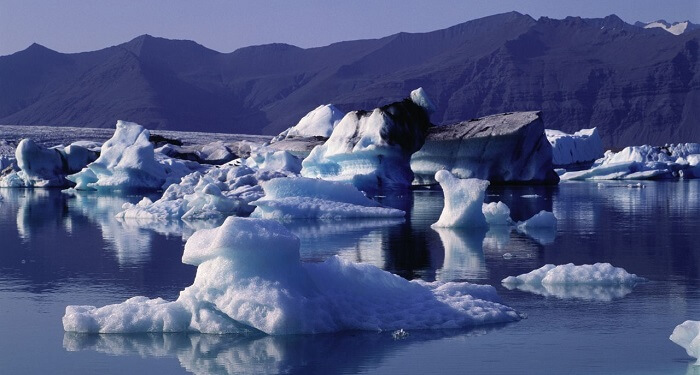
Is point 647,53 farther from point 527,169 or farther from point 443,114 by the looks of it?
point 527,169

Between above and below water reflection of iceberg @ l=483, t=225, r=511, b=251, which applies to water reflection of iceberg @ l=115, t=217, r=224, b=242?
above

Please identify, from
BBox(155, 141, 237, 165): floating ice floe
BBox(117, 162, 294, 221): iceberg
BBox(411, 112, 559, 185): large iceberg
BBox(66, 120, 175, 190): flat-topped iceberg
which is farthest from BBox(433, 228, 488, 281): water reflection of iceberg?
BBox(155, 141, 237, 165): floating ice floe

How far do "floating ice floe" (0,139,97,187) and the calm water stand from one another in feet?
55.6

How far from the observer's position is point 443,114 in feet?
529

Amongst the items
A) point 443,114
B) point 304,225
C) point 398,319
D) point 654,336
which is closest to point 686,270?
point 654,336

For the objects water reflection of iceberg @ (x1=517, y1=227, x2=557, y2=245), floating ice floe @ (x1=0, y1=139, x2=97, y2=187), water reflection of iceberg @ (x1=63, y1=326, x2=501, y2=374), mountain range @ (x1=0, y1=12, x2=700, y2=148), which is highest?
mountain range @ (x1=0, y1=12, x2=700, y2=148)

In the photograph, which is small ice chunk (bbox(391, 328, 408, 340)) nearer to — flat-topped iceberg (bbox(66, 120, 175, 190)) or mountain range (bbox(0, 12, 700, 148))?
flat-topped iceberg (bbox(66, 120, 175, 190))

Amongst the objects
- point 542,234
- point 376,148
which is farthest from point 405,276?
point 376,148

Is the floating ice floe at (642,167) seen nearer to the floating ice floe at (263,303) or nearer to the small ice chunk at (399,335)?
the floating ice floe at (263,303)

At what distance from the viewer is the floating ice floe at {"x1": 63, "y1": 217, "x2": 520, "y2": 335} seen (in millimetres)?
7090

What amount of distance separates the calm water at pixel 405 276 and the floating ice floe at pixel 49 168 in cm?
1695

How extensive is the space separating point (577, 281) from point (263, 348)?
379 centimetres

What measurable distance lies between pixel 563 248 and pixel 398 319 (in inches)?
240

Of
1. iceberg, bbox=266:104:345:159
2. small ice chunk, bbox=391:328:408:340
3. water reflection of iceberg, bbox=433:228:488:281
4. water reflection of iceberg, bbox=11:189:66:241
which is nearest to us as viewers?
small ice chunk, bbox=391:328:408:340
